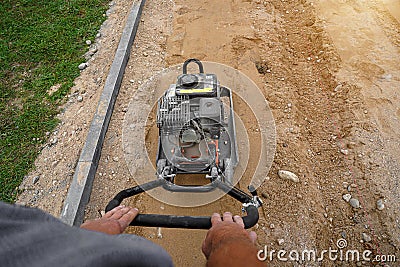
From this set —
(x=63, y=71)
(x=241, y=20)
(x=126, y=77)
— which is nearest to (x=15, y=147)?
(x=63, y=71)

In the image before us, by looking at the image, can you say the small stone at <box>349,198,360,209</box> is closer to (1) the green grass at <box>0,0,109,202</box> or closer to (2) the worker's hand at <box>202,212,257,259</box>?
(2) the worker's hand at <box>202,212,257,259</box>

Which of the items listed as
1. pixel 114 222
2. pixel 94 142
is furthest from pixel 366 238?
pixel 94 142

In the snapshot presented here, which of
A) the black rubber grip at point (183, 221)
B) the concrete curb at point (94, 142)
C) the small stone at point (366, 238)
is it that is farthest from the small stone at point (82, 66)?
the small stone at point (366, 238)

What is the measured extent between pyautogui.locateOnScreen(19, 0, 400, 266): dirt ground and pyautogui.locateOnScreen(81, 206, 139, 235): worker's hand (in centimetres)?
75

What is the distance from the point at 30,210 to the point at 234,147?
228 centimetres

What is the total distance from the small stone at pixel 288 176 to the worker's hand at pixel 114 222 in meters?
1.67

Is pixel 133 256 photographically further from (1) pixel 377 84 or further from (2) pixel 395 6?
(2) pixel 395 6

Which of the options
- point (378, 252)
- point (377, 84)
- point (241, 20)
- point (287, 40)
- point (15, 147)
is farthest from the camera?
point (241, 20)

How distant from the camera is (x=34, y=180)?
320 centimetres

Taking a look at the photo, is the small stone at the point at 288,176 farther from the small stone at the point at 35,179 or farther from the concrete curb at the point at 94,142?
the small stone at the point at 35,179

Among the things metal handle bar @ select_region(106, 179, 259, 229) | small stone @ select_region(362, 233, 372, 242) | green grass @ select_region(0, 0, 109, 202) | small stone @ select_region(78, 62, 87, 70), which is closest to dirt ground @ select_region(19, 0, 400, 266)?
small stone @ select_region(362, 233, 372, 242)

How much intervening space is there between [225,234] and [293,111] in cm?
244

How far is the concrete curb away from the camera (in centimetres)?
288

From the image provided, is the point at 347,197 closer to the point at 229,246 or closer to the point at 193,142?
the point at 193,142
